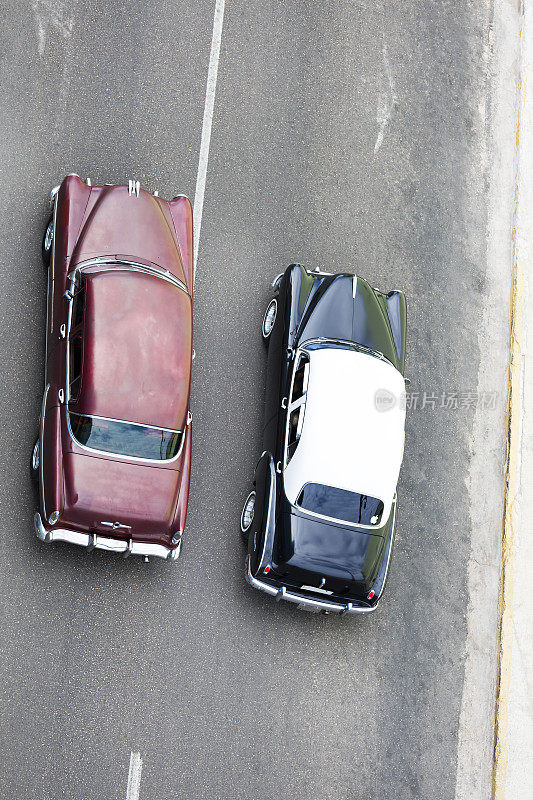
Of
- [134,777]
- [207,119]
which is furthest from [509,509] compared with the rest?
[207,119]

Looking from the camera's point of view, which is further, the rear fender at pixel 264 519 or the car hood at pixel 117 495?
the rear fender at pixel 264 519

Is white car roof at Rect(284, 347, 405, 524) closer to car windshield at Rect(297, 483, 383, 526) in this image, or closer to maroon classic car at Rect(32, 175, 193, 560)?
car windshield at Rect(297, 483, 383, 526)

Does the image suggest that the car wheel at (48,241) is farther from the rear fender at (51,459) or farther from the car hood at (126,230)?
the rear fender at (51,459)

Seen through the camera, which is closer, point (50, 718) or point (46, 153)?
point (50, 718)

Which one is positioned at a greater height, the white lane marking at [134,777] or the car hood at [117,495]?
the car hood at [117,495]

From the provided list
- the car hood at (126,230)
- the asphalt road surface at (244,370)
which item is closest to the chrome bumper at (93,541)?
the asphalt road surface at (244,370)

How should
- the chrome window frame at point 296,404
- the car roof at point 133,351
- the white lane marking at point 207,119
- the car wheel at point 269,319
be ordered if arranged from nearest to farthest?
the car roof at point 133,351
the chrome window frame at point 296,404
the car wheel at point 269,319
the white lane marking at point 207,119

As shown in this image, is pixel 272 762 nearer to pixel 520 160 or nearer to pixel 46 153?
pixel 46 153

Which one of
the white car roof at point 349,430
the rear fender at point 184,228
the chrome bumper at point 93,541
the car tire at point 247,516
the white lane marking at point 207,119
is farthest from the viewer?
the white lane marking at point 207,119

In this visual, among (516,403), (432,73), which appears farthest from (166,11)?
(516,403)
